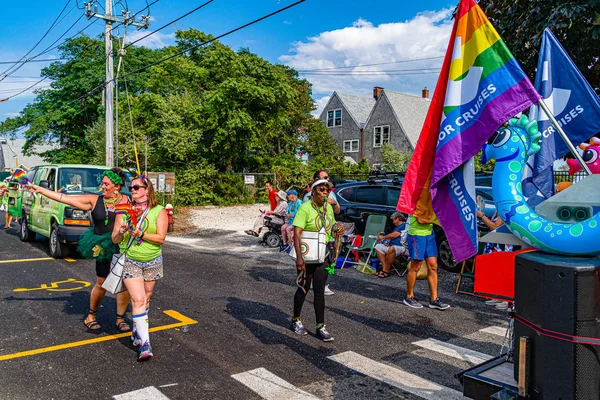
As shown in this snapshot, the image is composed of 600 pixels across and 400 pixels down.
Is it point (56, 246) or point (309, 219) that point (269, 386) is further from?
point (56, 246)

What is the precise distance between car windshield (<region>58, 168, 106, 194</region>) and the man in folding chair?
20.7 ft

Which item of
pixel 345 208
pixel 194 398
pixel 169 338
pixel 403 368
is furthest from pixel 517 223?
pixel 345 208

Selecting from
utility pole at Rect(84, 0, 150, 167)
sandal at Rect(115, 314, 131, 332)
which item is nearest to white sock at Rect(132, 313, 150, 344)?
sandal at Rect(115, 314, 131, 332)

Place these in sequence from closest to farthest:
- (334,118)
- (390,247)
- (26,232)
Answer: (390,247), (26,232), (334,118)

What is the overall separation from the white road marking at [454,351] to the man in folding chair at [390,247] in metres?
3.87

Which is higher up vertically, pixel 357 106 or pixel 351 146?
pixel 357 106

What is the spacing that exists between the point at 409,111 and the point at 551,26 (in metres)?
30.5

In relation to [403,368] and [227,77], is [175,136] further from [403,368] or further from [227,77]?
[403,368]

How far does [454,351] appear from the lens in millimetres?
5352

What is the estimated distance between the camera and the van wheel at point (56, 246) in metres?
10.4

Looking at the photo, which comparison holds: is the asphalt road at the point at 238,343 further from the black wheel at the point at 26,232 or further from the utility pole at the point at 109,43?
the utility pole at the point at 109,43

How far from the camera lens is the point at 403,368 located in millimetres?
4824

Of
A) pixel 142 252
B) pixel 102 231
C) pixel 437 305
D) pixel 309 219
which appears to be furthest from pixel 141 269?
pixel 437 305

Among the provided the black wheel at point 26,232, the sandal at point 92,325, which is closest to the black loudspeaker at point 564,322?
the sandal at point 92,325
